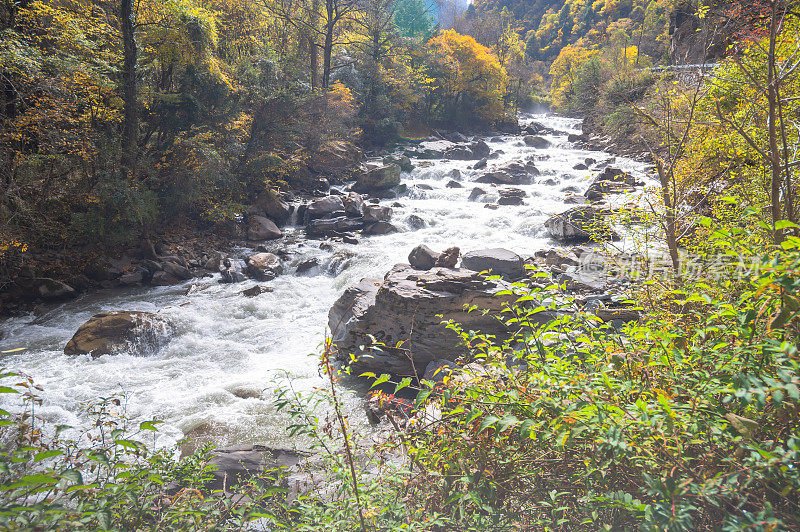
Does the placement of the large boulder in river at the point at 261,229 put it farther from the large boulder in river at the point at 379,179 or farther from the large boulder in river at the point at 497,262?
the large boulder in river at the point at 497,262

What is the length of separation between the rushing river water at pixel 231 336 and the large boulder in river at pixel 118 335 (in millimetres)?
188

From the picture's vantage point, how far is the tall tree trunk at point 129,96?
10484 mm

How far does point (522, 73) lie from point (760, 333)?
48.4 m

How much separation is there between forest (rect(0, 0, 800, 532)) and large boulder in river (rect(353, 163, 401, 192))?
0.15 meters

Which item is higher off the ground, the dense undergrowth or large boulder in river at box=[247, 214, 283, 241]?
the dense undergrowth

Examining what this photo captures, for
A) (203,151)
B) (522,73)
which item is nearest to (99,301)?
(203,151)

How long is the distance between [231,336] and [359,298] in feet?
11.2

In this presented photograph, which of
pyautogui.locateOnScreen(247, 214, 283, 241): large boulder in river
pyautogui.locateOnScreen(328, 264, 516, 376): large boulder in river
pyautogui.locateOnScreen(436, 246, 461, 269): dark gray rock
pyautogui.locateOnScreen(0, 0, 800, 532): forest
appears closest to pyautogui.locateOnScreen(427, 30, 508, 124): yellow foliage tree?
pyautogui.locateOnScreen(0, 0, 800, 532): forest

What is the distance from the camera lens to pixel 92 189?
9.86 m

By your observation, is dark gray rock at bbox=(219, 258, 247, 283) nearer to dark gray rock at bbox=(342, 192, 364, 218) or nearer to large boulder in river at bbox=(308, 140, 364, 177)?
dark gray rock at bbox=(342, 192, 364, 218)

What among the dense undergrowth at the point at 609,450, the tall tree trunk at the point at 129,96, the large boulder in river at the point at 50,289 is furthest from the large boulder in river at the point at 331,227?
the dense undergrowth at the point at 609,450

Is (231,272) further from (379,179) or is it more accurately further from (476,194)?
(476,194)

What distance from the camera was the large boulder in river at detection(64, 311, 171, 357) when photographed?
7.15 meters

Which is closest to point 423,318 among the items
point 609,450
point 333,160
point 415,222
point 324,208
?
point 609,450
